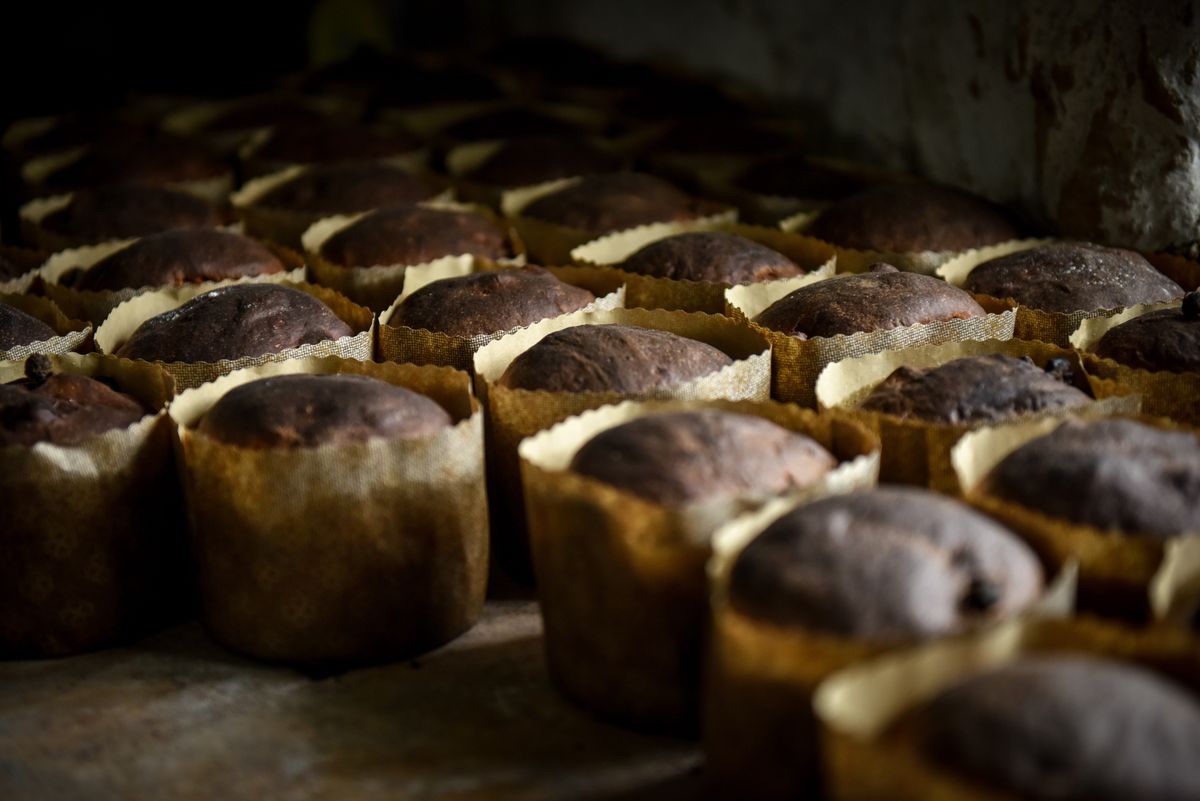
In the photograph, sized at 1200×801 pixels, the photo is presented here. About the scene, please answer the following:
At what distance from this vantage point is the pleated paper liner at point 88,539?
113 inches

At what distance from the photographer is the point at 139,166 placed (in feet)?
19.6

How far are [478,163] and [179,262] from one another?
210 centimetres

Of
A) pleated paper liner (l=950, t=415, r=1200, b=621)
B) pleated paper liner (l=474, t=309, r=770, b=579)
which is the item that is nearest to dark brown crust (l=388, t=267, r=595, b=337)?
pleated paper liner (l=474, t=309, r=770, b=579)

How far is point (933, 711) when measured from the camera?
1783 millimetres

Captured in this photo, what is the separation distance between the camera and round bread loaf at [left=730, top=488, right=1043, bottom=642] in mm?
2020

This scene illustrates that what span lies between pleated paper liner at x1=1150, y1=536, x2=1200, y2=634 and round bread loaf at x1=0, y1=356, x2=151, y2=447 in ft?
7.03

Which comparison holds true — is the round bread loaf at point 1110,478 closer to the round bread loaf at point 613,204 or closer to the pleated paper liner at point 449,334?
the pleated paper liner at point 449,334

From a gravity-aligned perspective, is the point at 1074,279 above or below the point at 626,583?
above

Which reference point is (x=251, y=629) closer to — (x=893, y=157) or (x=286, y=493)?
(x=286, y=493)

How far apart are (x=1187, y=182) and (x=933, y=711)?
2.68 meters

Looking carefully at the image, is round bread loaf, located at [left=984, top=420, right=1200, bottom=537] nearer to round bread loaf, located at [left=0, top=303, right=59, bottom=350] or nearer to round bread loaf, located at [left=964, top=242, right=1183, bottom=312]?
round bread loaf, located at [left=964, top=242, right=1183, bottom=312]

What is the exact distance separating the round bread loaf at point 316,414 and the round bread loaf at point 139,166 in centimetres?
332

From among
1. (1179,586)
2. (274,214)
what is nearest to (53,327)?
(274,214)

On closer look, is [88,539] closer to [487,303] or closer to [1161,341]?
[487,303]
